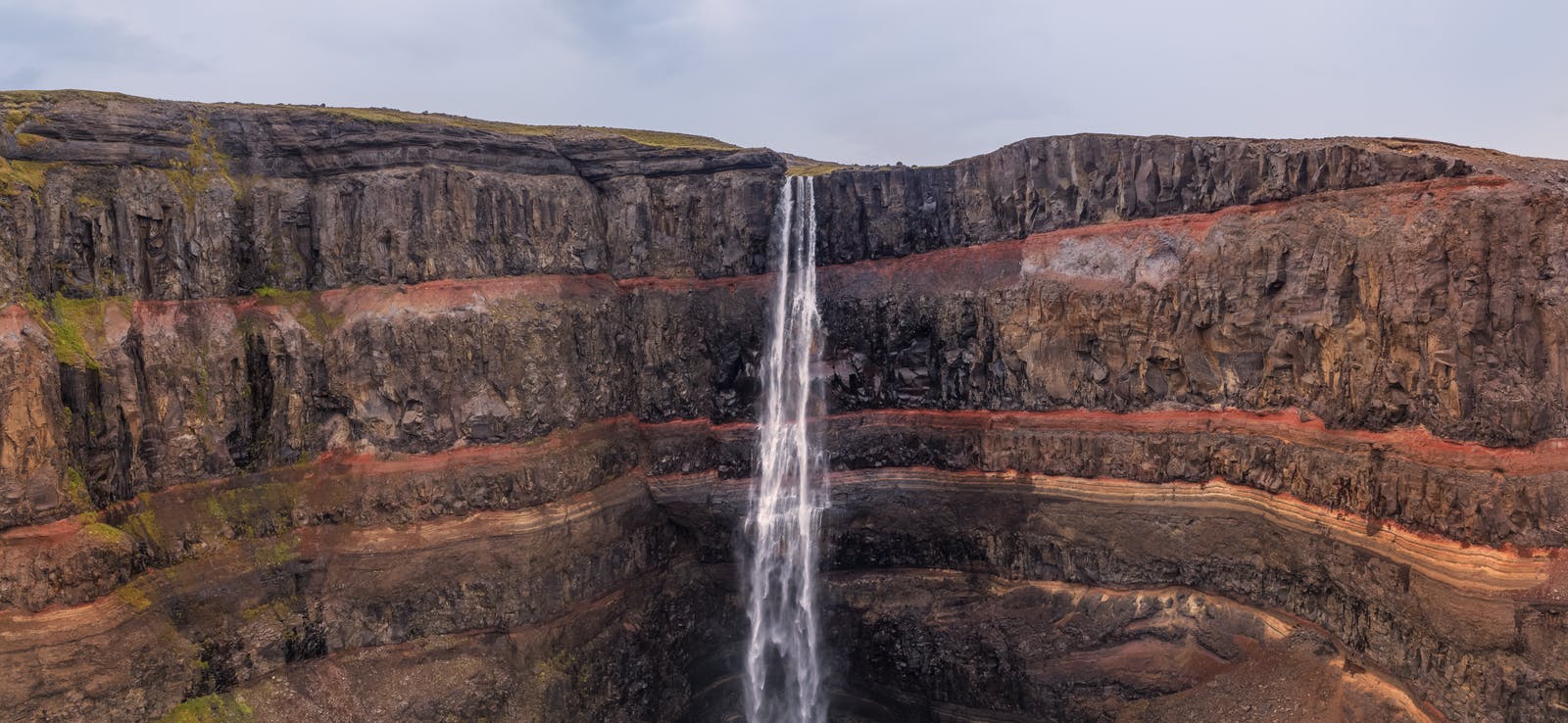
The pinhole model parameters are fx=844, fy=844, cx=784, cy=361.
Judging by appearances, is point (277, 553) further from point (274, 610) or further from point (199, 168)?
point (199, 168)

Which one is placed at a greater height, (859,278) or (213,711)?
(859,278)

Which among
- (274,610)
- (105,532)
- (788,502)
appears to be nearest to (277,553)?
(274,610)

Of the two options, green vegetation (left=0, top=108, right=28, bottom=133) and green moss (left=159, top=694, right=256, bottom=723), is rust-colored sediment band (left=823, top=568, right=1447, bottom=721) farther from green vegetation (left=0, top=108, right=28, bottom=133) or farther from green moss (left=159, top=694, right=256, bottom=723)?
green vegetation (left=0, top=108, right=28, bottom=133)

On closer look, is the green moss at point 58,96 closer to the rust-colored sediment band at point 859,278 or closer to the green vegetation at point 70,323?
A: the green vegetation at point 70,323

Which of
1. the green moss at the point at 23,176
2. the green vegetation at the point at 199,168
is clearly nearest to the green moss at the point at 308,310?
the green vegetation at the point at 199,168

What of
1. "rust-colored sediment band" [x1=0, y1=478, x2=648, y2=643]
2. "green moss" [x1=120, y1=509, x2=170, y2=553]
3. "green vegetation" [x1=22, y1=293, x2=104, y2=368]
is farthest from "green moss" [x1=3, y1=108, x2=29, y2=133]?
"rust-colored sediment band" [x1=0, y1=478, x2=648, y2=643]

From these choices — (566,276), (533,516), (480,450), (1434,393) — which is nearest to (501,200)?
(566,276)
